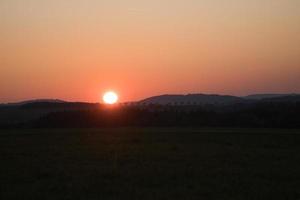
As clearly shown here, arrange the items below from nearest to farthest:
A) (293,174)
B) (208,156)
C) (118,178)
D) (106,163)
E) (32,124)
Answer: (118,178) → (293,174) → (106,163) → (208,156) → (32,124)

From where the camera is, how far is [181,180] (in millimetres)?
15469

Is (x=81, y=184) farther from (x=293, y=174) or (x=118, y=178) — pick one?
(x=293, y=174)

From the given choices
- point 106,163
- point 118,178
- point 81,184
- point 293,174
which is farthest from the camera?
point 106,163

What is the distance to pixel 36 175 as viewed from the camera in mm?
16703

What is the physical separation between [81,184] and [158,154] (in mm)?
8496

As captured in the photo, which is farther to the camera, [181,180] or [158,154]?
[158,154]

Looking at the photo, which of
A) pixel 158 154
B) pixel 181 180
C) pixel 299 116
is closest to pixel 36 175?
pixel 181 180

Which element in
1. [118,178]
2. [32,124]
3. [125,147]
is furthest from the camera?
[32,124]

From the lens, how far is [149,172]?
55.8 ft

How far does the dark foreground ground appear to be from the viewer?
13492 millimetres

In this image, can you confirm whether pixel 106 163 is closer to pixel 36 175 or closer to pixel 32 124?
pixel 36 175

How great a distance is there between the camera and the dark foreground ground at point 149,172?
13.5m

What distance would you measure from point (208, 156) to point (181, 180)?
6.76 metres

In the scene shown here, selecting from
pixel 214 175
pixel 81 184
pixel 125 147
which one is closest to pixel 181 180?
pixel 214 175
